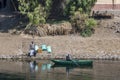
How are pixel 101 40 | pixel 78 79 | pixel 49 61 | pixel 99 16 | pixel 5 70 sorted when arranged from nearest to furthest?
pixel 78 79 < pixel 5 70 < pixel 49 61 < pixel 101 40 < pixel 99 16

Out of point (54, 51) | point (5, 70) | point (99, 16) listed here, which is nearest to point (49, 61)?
point (54, 51)

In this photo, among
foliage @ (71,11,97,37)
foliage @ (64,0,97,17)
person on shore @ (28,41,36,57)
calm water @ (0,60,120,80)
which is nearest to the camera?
calm water @ (0,60,120,80)

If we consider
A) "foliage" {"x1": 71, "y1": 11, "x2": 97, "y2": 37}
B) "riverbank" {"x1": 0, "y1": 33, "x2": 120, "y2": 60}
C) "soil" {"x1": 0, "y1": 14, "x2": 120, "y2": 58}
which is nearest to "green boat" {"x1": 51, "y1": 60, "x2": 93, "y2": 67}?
"riverbank" {"x1": 0, "y1": 33, "x2": 120, "y2": 60}

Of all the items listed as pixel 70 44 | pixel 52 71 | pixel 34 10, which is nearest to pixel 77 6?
pixel 34 10

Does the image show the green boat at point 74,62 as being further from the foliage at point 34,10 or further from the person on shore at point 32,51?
the foliage at point 34,10

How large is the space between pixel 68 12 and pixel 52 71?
13660mm

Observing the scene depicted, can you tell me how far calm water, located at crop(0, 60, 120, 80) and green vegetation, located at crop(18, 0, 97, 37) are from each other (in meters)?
7.03

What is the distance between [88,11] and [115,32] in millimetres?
3544

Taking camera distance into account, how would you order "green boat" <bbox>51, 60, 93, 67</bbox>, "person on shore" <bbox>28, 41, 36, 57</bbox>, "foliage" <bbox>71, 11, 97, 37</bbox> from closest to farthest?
"green boat" <bbox>51, 60, 93, 67</bbox>, "person on shore" <bbox>28, 41, 36, 57</bbox>, "foliage" <bbox>71, 11, 97, 37</bbox>

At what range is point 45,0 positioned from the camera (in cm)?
6538

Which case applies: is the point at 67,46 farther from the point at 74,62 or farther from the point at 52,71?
the point at 52,71

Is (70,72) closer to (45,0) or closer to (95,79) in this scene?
(95,79)

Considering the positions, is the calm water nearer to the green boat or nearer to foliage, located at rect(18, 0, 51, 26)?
the green boat

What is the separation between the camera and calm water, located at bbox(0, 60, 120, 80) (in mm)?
49344
